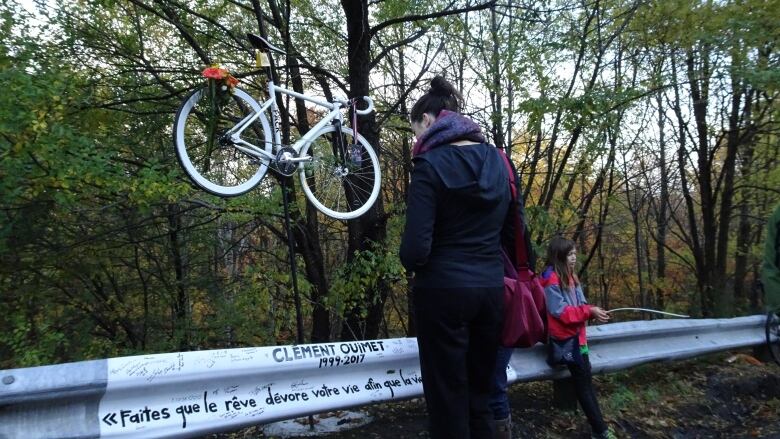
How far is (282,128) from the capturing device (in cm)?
465

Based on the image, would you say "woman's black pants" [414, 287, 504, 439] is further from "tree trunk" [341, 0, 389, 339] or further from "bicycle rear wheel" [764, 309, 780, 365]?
"bicycle rear wheel" [764, 309, 780, 365]

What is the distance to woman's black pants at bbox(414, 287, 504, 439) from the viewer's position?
7.91ft

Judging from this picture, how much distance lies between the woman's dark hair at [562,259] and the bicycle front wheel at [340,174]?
4.80 feet

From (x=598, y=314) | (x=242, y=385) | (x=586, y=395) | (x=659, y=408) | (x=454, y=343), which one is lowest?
(x=659, y=408)

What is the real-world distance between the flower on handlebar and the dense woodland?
133cm

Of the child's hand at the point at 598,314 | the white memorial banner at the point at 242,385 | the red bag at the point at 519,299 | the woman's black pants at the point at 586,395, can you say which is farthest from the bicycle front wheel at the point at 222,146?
the woman's black pants at the point at 586,395

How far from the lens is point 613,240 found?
1766 centimetres

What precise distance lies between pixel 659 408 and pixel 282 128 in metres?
3.91

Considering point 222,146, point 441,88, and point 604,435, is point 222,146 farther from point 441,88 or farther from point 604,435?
point 604,435

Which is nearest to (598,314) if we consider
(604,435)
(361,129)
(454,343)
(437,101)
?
(604,435)

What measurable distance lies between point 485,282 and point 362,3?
4.07 metres

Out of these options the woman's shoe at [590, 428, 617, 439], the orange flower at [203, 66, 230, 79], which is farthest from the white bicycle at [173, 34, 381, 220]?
the woman's shoe at [590, 428, 617, 439]

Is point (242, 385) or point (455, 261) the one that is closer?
point (455, 261)

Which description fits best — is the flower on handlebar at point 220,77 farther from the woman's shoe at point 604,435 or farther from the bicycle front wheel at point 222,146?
the woman's shoe at point 604,435
